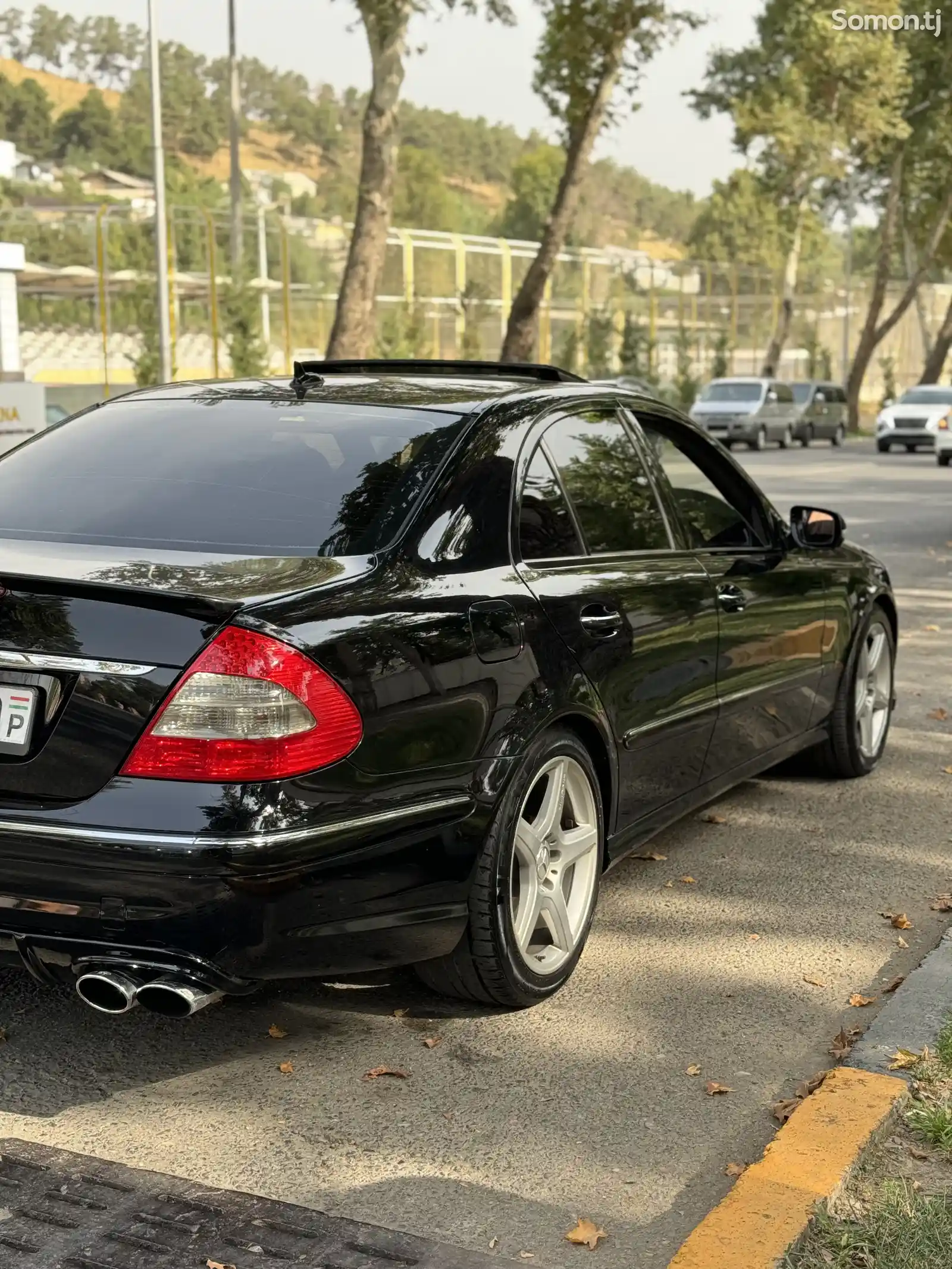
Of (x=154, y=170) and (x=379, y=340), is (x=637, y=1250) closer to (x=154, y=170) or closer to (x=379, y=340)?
(x=154, y=170)

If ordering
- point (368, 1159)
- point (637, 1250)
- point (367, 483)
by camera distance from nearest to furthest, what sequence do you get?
point (637, 1250), point (368, 1159), point (367, 483)

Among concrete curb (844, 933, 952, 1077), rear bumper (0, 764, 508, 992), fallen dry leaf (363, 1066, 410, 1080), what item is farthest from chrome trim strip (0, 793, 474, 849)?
concrete curb (844, 933, 952, 1077)

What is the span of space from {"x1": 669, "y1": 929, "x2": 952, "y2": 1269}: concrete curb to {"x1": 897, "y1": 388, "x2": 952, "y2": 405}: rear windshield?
3781 cm

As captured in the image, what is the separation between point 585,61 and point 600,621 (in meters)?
28.4

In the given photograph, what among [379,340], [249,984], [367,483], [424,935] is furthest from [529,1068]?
[379,340]

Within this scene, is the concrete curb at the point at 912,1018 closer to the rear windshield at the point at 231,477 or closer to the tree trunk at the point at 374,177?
the rear windshield at the point at 231,477

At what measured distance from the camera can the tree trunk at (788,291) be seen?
50781mm

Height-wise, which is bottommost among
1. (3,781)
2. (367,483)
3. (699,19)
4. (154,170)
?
(3,781)

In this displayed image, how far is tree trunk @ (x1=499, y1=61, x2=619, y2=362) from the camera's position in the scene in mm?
29594

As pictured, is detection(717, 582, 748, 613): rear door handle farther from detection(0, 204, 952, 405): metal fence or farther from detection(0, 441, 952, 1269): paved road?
detection(0, 204, 952, 405): metal fence

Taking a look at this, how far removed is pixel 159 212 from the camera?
99.8 feet

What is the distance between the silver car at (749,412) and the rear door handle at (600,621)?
37079mm

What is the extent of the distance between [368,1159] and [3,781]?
42.7 inches

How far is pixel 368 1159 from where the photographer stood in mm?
3500
